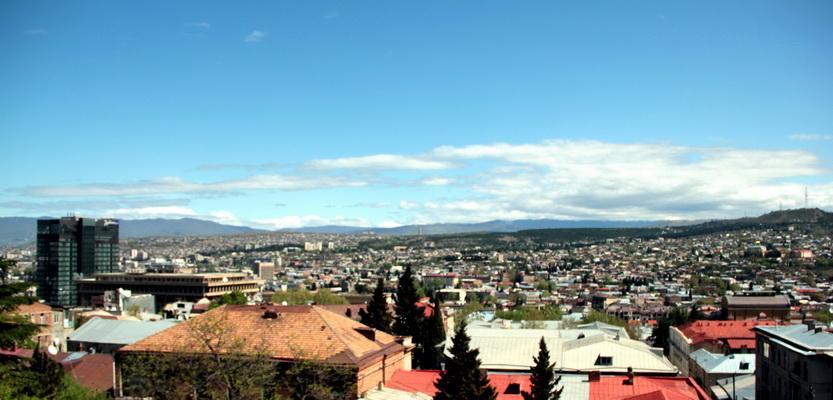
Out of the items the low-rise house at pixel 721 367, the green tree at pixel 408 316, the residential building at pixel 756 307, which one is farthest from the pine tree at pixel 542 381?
the residential building at pixel 756 307

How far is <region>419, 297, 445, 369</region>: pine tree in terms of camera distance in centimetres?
6512

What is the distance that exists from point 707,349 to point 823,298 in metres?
108

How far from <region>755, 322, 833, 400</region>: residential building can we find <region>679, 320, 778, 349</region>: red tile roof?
872 inches

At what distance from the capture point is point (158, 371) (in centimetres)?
3262

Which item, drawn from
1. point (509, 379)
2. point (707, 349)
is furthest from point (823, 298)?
point (509, 379)

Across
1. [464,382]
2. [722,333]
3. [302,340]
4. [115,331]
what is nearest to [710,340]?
[722,333]

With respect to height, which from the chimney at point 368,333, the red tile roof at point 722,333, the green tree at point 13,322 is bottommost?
the red tile roof at point 722,333

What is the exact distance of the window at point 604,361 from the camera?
2206 inches

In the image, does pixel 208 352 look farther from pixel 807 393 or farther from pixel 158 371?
pixel 807 393

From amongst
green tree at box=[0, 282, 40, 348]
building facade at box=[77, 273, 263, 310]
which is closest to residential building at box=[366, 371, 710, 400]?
green tree at box=[0, 282, 40, 348]

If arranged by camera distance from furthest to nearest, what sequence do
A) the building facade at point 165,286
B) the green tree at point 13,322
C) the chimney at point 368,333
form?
the building facade at point 165,286 < the chimney at point 368,333 < the green tree at point 13,322

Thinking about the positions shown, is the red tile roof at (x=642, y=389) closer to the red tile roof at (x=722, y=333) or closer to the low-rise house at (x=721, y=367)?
the low-rise house at (x=721, y=367)

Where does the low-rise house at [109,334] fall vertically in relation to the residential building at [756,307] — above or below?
above

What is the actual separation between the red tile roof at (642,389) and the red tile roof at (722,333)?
43079mm
